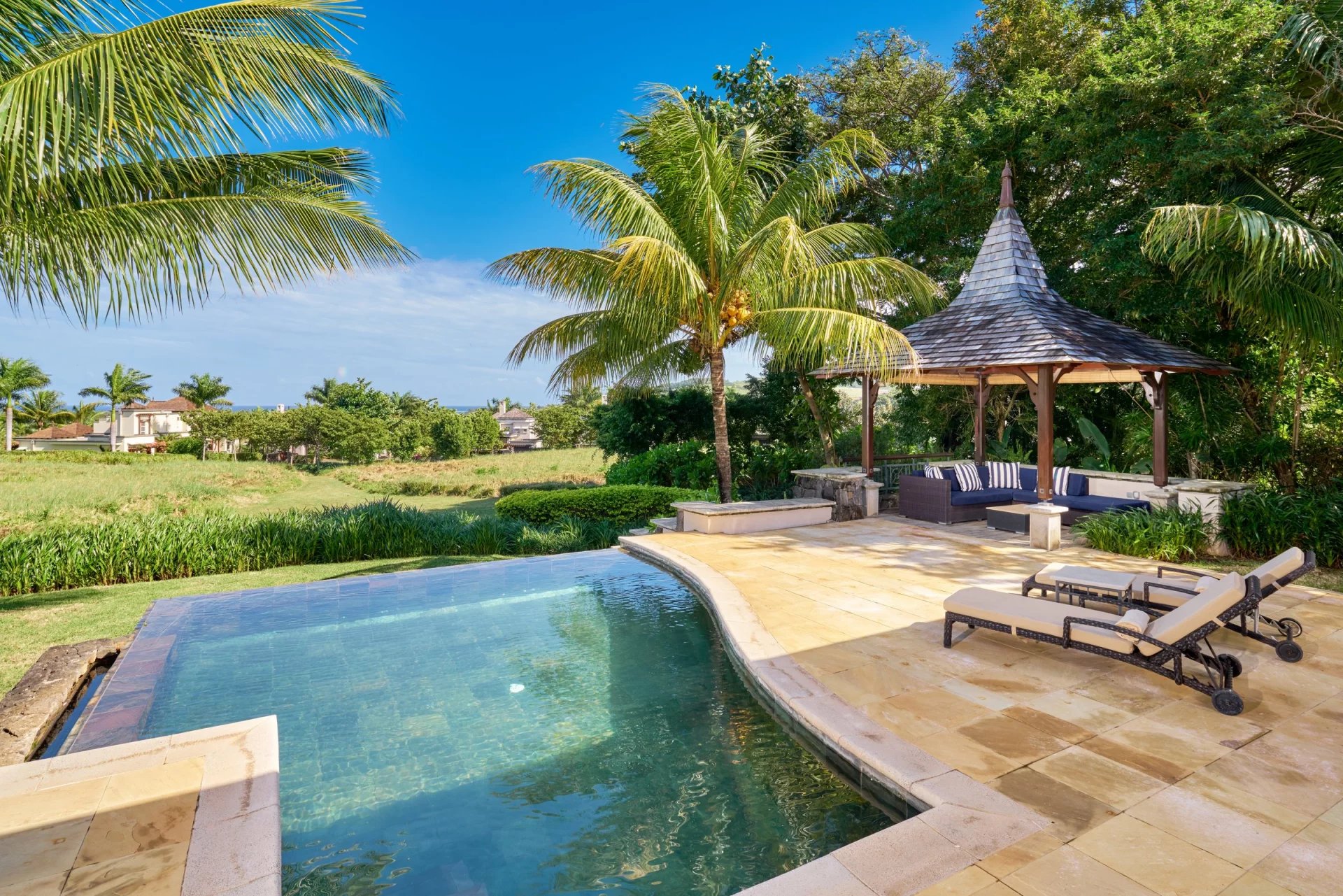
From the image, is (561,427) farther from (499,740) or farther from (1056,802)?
(1056,802)

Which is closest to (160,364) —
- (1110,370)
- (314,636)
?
(314,636)

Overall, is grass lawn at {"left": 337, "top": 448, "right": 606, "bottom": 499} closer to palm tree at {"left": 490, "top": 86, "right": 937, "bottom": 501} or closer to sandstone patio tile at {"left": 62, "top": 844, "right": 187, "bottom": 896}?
palm tree at {"left": 490, "top": 86, "right": 937, "bottom": 501}

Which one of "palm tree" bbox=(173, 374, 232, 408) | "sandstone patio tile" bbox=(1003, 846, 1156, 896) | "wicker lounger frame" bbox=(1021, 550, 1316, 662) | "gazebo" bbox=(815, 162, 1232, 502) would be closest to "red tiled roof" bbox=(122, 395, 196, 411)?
"palm tree" bbox=(173, 374, 232, 408)

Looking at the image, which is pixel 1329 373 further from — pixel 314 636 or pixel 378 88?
pixel 314 636

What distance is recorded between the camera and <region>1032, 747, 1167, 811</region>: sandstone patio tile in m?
3.17

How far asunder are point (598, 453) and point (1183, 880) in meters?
36.6

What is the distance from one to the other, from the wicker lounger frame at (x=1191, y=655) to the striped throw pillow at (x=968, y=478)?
735 centimetres

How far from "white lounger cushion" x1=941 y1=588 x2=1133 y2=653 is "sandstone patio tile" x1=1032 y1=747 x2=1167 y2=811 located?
1.19 meters

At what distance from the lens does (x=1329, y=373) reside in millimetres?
10062

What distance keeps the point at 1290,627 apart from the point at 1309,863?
11.6ft

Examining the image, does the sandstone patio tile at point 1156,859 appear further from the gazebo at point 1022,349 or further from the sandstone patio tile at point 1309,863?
the gazebo at point 1022,349

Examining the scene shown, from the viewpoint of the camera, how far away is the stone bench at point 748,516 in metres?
10.9

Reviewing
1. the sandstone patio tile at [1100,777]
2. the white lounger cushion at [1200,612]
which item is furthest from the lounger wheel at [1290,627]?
the sandstone patio tile at [1100,777]

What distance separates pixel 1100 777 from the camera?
3.35 metres
